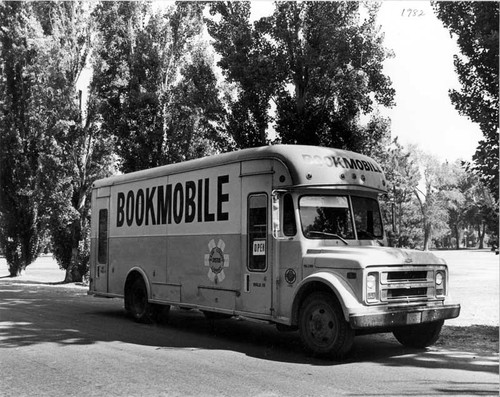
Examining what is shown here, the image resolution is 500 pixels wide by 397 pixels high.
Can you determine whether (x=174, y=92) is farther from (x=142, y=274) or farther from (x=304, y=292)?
(x=304, y=292)

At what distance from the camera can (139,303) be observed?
442 inches

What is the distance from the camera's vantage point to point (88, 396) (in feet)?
18.2

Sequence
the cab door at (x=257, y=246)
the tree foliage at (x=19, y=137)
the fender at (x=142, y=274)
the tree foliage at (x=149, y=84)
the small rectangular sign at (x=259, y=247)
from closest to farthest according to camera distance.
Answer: the cab door at (x=257, y=246), the small rectangular sign at (x=259, y=247), the fender at (x=142, y=274), the tree foliage at (x=149, y=84), the tree foliage at (x=19, y=137)

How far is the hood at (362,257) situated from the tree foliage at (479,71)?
2883mm

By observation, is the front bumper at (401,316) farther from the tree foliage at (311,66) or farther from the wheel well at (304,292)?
the tree foliage at (311,66)

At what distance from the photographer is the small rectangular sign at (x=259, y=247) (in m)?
8.29

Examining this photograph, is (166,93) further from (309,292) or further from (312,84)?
(309,292)

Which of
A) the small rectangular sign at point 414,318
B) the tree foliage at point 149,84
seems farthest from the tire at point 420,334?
the tree foliage at point 149,84

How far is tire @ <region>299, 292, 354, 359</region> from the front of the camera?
7.16 metres

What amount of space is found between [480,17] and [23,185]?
24.1m

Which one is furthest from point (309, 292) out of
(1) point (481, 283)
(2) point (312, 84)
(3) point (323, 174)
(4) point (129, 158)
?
(1) point (481, 283)

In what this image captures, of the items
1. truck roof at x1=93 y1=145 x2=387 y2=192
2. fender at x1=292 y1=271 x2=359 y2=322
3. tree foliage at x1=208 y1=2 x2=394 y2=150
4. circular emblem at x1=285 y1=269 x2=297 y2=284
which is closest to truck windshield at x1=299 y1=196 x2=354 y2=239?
truck roof at x1=93 y1=145 x2=387 y2=192

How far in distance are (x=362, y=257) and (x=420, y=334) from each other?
2.18 m

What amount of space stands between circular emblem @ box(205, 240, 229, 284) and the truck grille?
2.79 m
